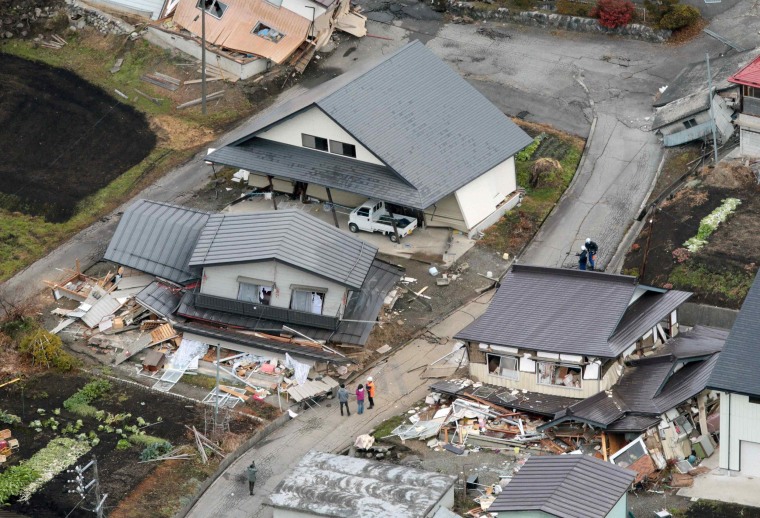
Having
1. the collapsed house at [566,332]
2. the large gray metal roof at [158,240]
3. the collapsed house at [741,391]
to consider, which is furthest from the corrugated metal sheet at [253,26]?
the collapsed house at [741,391]

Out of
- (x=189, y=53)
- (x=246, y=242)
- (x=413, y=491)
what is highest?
(x=189, y=53)

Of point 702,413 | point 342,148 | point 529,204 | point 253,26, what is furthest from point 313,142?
point 702,413


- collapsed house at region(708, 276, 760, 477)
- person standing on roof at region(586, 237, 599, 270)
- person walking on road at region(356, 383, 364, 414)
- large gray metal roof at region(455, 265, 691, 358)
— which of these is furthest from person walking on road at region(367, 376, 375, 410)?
collapsed house at region(708, 276, 760, 477)

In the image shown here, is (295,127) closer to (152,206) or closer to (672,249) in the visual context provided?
(152,206)

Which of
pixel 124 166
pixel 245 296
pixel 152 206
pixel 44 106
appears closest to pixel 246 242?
pixel 245 296

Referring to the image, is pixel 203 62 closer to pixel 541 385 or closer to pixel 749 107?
pixel 749 107
